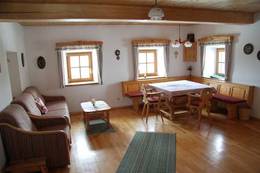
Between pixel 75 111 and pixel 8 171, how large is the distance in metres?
3.16

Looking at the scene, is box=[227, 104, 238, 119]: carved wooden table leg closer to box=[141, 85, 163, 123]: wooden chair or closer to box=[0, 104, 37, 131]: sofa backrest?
box=[141, 85, 163, 123]: wooden chair

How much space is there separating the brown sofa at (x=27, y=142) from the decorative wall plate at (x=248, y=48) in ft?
14.7

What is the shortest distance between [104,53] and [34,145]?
3.50 metres

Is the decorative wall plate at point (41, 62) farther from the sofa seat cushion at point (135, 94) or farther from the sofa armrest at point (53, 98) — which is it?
the sofa seat cushion at point (135, 94)

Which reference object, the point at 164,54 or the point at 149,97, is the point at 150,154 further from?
the point at 164,54

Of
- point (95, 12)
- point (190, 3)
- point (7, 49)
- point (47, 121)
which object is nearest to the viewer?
point (95, 12)

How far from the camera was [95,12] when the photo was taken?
3.30 meters

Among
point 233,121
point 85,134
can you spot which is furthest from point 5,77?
point 233,121

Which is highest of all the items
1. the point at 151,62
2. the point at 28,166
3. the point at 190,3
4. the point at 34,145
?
the point at 190,3

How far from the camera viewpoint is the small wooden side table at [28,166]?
9.02 ft

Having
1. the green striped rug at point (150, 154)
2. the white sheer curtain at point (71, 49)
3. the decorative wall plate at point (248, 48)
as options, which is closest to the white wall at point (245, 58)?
the decorative wall plate at point (248, 48)

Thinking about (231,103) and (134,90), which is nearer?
(231,103)

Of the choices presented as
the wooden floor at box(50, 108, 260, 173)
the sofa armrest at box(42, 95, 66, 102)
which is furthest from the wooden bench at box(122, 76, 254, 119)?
the sofa armrest at box(42, 95, 66, 102)

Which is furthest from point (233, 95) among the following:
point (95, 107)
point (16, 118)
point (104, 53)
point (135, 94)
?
point (16, 118)
